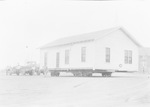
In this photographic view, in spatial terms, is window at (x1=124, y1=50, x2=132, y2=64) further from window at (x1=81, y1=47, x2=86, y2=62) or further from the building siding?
window at (x1=81, y1=47, x2=86, y2=62)

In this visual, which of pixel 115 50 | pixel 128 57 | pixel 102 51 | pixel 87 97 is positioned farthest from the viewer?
pixel 128 57

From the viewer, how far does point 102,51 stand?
14672mm

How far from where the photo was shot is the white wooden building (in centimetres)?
1456

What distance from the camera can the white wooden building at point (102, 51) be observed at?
1456 cm

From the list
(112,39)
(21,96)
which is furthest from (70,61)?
(21,96)

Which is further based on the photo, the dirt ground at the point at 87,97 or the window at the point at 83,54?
the window at the point at 83,54

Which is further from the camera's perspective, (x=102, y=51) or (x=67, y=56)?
(x=67, y=56)

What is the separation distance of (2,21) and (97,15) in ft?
7.68

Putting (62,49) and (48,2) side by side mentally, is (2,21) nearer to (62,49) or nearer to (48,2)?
(48,2)

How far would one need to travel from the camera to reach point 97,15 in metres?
7.62

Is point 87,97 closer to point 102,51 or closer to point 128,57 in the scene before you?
point 102,51

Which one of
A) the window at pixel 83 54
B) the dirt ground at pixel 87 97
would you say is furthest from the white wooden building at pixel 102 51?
the dirt ground at pixel 87 97

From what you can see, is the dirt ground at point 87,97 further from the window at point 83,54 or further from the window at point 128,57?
the window at point 128,57

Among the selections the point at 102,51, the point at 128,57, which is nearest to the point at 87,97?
the point at 102,51
